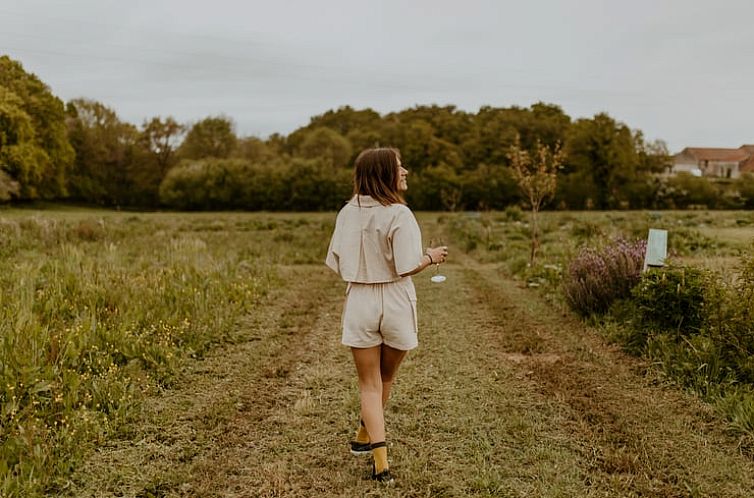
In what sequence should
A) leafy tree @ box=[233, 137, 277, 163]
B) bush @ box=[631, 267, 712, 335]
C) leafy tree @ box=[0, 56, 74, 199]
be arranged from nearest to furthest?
bush @ box=[631, 267, 712, 335]
leafy tree @ box=[0, 56, 74, 199]
leafy tree @ box=[233, 137, 277, 163]

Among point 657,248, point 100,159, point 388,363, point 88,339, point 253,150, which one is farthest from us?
point 253,150

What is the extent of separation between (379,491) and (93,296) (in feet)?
17.0

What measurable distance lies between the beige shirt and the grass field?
1349 millimetres

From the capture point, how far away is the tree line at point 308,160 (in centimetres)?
4644

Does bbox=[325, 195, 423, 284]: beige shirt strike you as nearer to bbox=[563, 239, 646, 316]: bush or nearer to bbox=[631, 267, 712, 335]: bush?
bbox=[631, 267, 712, 335]: bush

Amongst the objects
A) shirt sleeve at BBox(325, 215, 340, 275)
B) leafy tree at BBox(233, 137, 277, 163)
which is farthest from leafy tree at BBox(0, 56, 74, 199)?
shirt sleeve at BBox(325, 215, 340, 275)

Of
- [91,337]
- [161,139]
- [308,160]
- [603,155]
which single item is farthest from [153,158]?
[91,337]

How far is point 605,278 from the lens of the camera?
27.0 ft

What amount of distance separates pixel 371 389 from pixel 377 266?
81 cm

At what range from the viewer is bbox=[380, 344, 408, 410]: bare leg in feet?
13.2

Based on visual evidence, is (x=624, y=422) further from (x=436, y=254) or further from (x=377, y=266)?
(x=377, y=266)

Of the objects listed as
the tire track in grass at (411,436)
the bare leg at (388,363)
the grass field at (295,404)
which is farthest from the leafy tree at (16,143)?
the bare leg at (388,363)

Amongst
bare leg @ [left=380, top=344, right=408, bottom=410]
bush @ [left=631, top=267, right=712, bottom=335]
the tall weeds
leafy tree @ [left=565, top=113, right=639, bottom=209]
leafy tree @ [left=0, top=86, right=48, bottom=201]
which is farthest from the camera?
leafy tree @ [left=565, top=113, right=639, bottom=209]

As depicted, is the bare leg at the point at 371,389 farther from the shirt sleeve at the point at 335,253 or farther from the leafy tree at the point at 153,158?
the leafy tree at the point at 153,158
